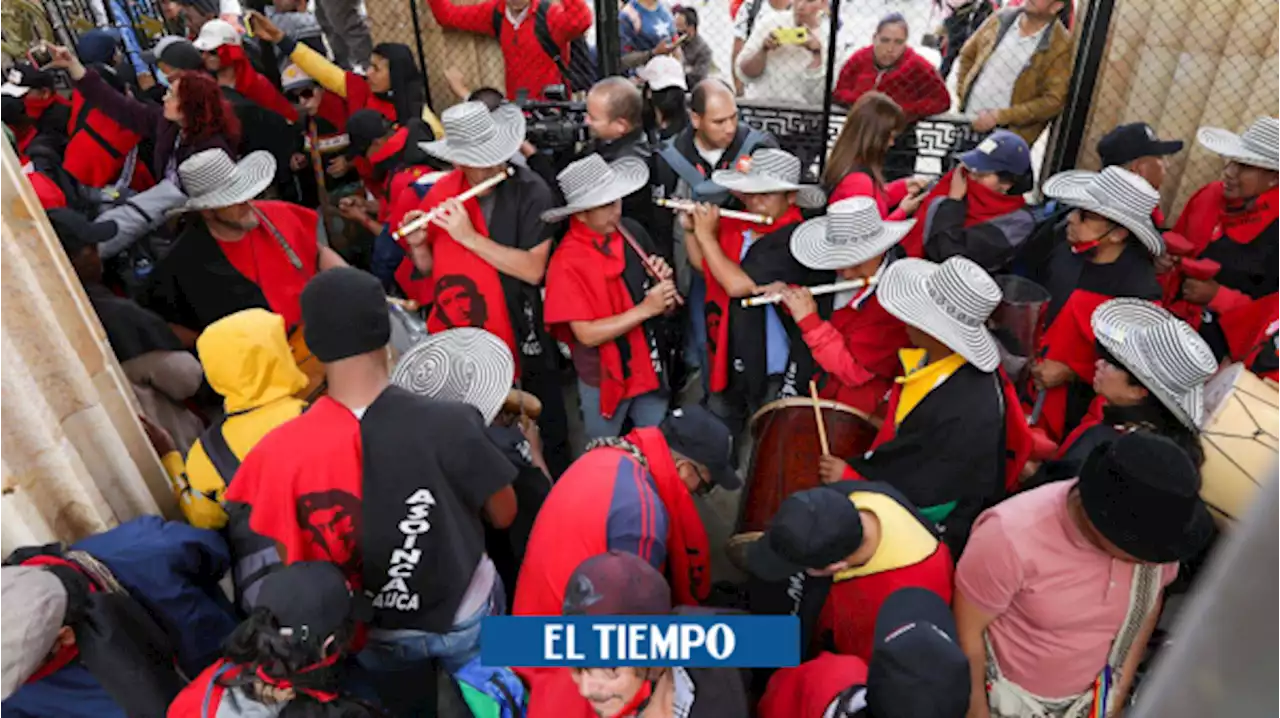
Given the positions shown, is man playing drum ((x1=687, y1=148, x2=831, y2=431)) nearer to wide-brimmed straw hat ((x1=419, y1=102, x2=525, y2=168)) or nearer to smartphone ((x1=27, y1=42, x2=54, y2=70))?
wide-brimmed straw hat ((x1=419, y1=102, x2=525, y2=168))

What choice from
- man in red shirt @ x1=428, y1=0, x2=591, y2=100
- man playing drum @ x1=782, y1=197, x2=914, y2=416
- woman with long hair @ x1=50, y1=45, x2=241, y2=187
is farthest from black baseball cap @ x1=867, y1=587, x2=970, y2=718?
man in red shirt @ x1=428, y1=0, x2=591, y2=100

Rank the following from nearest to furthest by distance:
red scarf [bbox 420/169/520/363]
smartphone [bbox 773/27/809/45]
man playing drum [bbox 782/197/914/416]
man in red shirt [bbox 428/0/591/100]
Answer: man playing drum [bbox 782/197/914/416], red scarf [bbox 420/169/520/363], man in red shirt [bbox 428/0/591/100], smartphone [bbox 773/27/809/45]

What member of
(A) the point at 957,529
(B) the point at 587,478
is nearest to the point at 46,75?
(B) the point at 587,478

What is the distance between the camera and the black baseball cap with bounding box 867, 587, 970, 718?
5.79ft

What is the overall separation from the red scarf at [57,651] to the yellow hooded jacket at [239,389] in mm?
602

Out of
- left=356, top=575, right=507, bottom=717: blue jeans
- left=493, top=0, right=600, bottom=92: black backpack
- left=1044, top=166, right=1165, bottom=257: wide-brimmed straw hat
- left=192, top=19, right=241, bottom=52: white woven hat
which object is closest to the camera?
left=356, top=575, right=507, bottom=717: blue jeans

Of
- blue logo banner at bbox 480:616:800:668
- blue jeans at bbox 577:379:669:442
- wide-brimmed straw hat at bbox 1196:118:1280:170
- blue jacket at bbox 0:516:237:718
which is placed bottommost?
blue jeans at bbox 577:379:669:442

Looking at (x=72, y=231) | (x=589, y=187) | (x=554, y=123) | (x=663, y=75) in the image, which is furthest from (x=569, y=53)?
(x=72, y=231)

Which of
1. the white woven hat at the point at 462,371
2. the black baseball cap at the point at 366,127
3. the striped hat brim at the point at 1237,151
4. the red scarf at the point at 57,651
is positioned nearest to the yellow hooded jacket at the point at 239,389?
the white woven hat at the point at 462,371

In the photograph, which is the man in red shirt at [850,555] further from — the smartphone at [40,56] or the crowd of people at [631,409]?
the smartphone at [40,56]

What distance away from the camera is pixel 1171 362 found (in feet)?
8.67

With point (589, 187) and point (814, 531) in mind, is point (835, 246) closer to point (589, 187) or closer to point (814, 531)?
point (589, 187)

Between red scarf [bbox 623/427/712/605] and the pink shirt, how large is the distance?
0.81 meters

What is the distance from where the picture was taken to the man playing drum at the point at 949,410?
2730 mm
